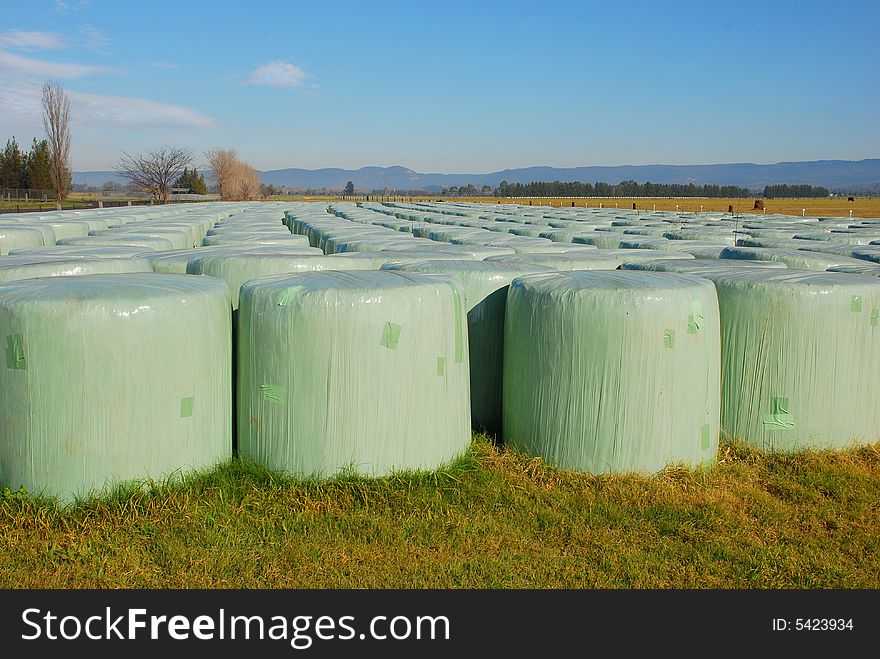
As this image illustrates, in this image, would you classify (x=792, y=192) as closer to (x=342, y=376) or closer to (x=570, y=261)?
(x=570, y=261)

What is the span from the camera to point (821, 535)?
312cm

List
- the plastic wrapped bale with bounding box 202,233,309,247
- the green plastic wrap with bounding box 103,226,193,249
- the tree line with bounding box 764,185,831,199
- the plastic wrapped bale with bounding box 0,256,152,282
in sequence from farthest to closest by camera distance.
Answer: the tree line with bounding box 764,185,831,199 → the green plastic wrap with bounding box 103,226,193,249 → the plastic wrapped bale with bounding box 202,233,309,247 → the plastic wrapped bale with bounding box 0,256,152,282

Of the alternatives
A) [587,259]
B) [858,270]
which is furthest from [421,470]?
A: [858,270]

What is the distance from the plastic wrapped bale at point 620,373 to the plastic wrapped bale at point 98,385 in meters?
1.66

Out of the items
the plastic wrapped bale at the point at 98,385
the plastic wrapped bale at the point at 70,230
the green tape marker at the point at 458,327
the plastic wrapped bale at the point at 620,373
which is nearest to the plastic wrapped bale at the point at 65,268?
the plastic wrapped bale at the point at 98,385

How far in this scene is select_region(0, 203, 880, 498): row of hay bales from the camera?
10.1 feet

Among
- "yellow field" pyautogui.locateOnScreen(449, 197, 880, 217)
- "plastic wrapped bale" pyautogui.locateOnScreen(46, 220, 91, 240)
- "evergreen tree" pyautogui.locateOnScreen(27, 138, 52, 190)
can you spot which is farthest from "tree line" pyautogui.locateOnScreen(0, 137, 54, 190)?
"plastic wrapped bale" pyautogui.locateOnScreen(46, 220, 91, 240)

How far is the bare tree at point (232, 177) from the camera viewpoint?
84.1 m

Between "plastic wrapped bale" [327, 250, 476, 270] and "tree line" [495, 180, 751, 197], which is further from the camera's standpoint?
"tree line" [495, 180, 751, 197]

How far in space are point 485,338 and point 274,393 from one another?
1440 millimetres

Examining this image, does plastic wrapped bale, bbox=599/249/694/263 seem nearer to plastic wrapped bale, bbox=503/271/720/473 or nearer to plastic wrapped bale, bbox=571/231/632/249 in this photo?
plastic wrapped bale, bbox=503/271/720/473

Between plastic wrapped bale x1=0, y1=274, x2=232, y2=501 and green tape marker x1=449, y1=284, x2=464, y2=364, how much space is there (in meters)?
1.20

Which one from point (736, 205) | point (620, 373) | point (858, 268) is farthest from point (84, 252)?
point (736, 205)

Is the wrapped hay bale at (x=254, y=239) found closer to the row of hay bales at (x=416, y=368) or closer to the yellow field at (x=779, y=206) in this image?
the row of hay bales at (x=416, y=368)
